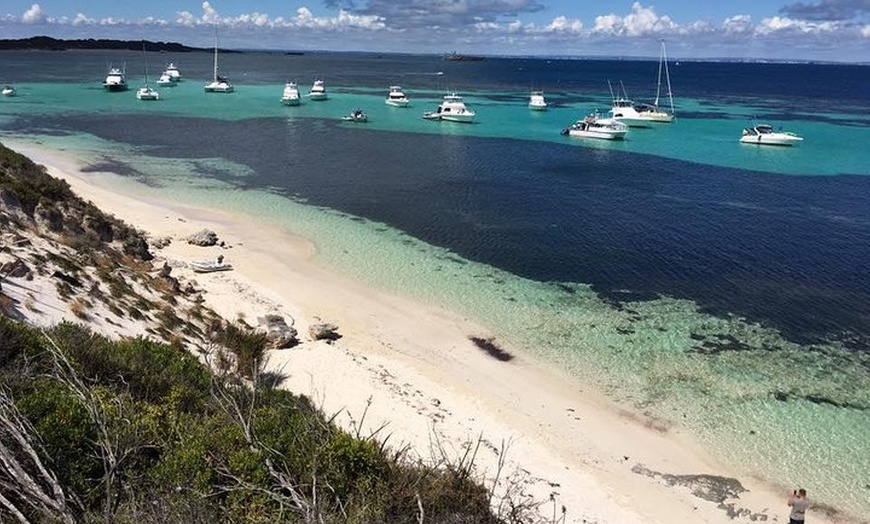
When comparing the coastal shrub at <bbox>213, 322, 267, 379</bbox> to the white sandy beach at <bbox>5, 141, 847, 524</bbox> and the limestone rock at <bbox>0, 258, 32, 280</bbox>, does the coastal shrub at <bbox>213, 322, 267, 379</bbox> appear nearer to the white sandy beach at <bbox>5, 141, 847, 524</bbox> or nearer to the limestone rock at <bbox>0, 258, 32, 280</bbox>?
the white sandy beach at <bbox>5, 141, 847, 524</bbox>

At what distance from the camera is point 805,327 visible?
2352cm

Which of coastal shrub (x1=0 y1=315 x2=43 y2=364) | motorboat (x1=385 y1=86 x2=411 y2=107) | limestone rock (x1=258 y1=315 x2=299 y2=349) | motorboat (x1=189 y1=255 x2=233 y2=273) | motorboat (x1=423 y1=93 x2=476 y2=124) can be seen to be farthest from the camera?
motorboat (x1=385 y1=86 x2=411 y2=107)

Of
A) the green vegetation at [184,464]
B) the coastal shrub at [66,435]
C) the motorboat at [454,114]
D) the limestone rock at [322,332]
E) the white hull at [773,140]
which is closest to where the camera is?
the green vegetation at [184,464]

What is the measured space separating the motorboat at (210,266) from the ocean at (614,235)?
4498 mm

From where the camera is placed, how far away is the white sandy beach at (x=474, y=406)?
48.0ft

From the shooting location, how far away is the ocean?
1905 centimetres

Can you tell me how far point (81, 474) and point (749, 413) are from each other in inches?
656

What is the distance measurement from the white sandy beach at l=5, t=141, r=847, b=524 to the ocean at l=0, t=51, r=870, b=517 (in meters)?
1.10

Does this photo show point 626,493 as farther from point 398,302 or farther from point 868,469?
point 398,302

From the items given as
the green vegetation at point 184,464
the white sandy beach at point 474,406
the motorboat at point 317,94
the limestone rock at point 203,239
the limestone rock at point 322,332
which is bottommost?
the white sandy beach at point 474,406

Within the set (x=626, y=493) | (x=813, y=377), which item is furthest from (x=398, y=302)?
(x=813, y=377)

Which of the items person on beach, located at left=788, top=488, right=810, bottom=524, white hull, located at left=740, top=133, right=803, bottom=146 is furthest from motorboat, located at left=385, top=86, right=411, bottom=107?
person on beach, located at left=788, top=488, right=810, bottom=524

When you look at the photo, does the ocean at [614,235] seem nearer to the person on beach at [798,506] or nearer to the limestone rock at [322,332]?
the person on beach at [798,506]

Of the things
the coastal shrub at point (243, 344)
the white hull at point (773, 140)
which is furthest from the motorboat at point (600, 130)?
the coastal shrub at point (243, 344)
